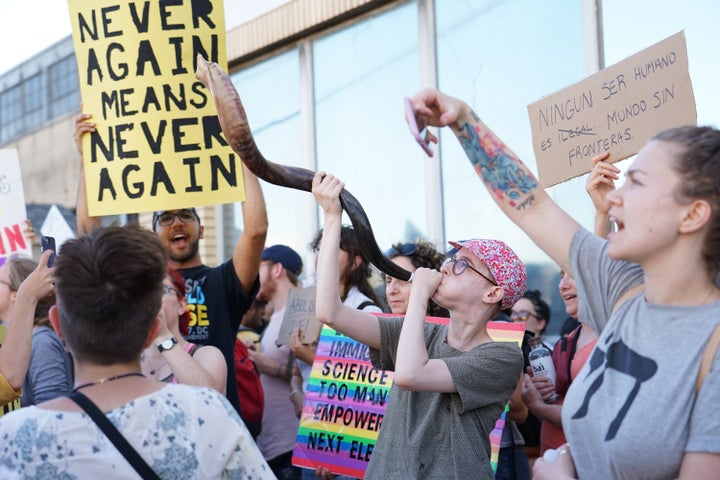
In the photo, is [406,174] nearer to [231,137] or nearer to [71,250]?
[231,137]

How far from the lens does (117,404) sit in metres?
2.12

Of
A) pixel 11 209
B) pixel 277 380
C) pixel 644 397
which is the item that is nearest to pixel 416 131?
pixel 644 397

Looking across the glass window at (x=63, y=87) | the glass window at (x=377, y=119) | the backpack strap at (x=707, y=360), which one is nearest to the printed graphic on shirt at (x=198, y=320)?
the backpack strap at (x=707, y=360)

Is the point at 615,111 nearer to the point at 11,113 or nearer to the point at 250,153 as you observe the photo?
the point at 250,153

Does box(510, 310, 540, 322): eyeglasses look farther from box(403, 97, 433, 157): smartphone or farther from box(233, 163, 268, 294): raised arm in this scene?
box(403, 97, 433, 157): smartphone

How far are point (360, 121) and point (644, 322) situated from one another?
6006 mm

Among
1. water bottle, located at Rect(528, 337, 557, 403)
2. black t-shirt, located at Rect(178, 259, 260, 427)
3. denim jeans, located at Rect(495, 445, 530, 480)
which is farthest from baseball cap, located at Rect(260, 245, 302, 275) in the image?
water bottle, located at Rect(528, 337, 557, 403)

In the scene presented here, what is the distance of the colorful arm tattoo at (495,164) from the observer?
2.75 m

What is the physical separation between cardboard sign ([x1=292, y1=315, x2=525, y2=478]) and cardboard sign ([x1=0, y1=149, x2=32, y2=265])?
2633mm

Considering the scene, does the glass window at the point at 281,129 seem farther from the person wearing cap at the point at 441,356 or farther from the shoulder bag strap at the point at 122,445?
the shoulder bag strap at the point at 122,445

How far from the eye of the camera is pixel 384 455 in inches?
127

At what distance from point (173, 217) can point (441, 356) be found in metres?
1.99

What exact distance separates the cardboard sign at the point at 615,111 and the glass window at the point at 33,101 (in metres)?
29.4

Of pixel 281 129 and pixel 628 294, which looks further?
pixel 281 129
